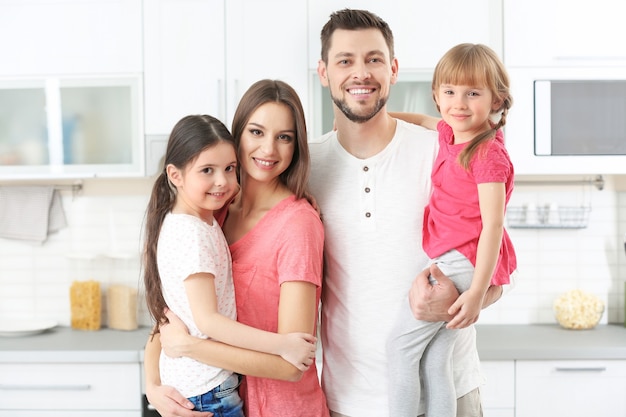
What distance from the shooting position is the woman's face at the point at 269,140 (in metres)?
1.67

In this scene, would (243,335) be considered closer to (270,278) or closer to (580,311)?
(270,278)

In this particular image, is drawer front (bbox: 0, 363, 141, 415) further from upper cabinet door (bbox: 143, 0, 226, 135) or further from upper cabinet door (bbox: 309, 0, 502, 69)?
upper cabinet door (bbox: 309, 0, 502, 69)

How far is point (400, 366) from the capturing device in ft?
5.68

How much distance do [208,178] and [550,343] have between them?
6.33 feet

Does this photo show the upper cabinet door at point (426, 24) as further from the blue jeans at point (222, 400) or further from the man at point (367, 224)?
the blue jeans at point (222, 400)

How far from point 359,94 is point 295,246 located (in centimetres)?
42

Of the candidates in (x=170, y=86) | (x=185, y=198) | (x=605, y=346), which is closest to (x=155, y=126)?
(x=170, y=86)

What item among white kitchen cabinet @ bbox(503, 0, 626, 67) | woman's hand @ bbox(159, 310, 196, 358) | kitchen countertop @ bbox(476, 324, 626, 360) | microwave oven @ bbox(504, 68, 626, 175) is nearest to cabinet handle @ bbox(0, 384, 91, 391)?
woman's hand @ bbox(159, 310, 196, 358)

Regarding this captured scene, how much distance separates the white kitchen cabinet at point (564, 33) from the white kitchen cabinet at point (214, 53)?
34.2 inches

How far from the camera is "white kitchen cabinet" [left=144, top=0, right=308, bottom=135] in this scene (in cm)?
306

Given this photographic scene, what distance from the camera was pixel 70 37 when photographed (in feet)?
10.3

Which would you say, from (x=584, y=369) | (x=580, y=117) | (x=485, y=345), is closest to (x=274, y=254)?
(x=485, y=345)

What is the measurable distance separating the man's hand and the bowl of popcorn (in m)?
1.82

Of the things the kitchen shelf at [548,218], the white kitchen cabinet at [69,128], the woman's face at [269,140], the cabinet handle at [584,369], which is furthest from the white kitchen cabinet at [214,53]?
the cabinet handle at [584,369]
